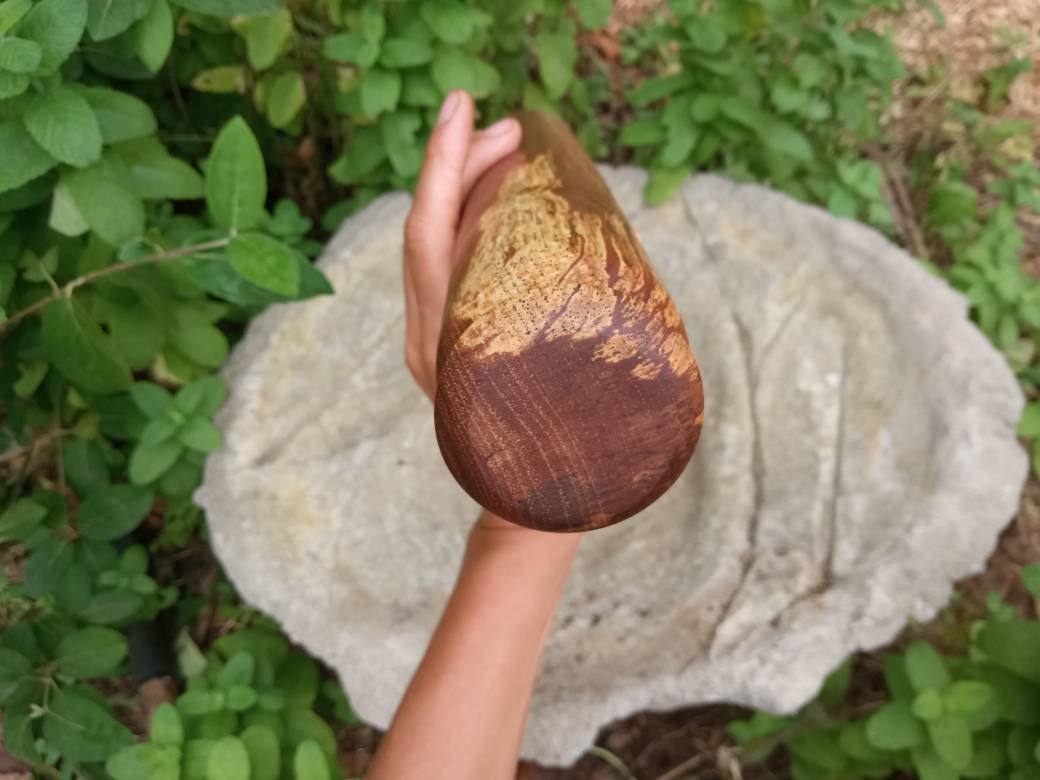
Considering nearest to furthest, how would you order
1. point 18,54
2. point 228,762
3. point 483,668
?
1. point 18,54
2. point 483,668
3. point 228,762

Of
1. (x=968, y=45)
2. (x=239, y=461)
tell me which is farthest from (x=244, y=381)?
(x=968, y=45)

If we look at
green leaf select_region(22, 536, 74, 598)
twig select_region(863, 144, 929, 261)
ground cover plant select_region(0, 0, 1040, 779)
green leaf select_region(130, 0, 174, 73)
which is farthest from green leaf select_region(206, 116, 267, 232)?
twig select_region(863, 144, 929, 261)

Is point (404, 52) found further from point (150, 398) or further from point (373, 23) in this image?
point (150, 398)

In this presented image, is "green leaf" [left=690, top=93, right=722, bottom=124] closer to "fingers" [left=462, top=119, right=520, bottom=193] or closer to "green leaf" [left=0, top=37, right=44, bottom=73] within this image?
"fingers" [left=462, top=119, right=520, bottom=193]

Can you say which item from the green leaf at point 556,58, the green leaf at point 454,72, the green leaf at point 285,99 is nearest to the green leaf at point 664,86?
the green leaf at point 556,58

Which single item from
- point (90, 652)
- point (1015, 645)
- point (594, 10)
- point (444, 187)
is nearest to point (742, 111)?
point (594, 10)

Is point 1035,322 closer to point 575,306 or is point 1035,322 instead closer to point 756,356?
point 756,356
